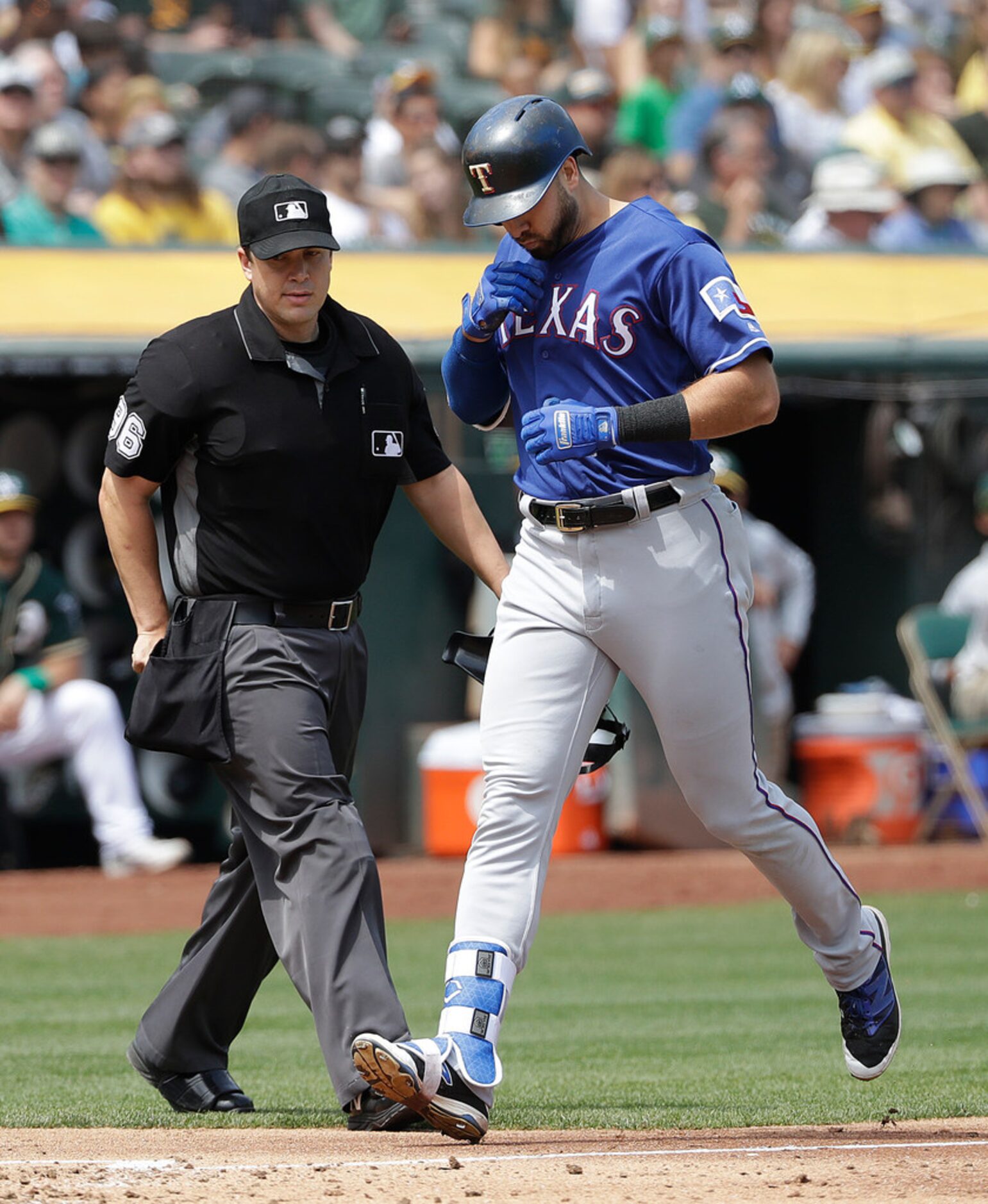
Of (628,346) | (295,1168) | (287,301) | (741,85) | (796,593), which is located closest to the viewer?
(295,1168)

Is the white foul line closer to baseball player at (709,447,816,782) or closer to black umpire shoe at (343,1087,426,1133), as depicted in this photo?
black umpire shoe at (343,1087,426,1133)

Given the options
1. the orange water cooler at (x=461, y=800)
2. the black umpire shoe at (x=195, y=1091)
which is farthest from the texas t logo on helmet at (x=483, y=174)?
the orange water cooler at (x=461, y=800)

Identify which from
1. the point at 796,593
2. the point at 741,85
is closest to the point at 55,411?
the point at 796,593

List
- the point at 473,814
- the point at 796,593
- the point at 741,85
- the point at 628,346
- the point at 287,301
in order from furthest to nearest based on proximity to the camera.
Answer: the point at 741,85 < the point at 796,593 < the point at 473,814 < the point at 287,301 < the point at 628,346

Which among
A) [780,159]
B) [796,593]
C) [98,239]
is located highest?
[780,159]

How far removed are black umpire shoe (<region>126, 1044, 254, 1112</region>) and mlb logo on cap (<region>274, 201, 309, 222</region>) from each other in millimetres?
1922

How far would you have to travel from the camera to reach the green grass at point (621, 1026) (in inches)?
186

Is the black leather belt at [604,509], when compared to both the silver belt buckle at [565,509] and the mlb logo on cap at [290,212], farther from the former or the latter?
the mlb logo on cap at [290,212]

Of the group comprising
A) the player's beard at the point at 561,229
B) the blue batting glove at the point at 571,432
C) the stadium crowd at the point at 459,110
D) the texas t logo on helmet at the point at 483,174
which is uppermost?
the stadium crowd at the point at 459,110

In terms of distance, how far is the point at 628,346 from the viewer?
4.20m

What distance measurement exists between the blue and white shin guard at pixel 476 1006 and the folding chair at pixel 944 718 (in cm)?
736

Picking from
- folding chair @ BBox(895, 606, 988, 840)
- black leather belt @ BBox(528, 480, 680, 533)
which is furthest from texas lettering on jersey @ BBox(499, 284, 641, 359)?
folding chair @ BBox(895, 606, 988, 840)

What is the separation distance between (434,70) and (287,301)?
32.2 feet

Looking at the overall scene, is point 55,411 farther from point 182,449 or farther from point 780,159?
point 182,449
